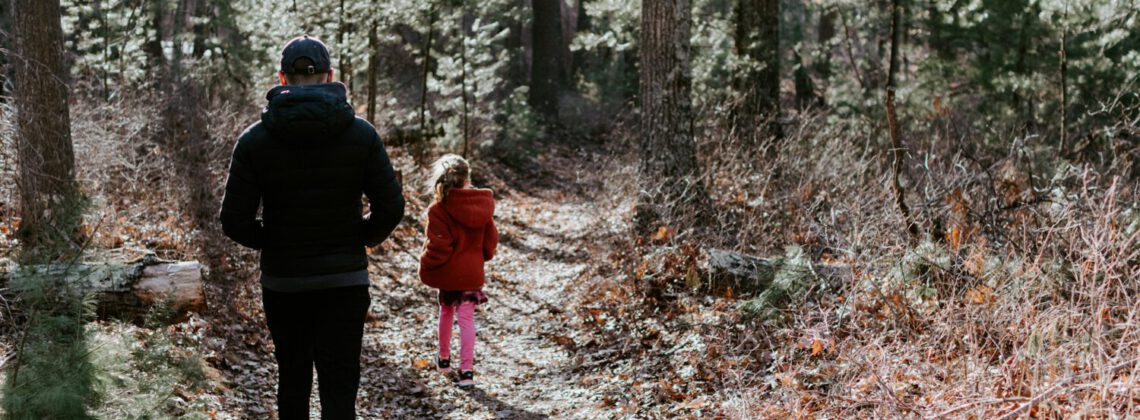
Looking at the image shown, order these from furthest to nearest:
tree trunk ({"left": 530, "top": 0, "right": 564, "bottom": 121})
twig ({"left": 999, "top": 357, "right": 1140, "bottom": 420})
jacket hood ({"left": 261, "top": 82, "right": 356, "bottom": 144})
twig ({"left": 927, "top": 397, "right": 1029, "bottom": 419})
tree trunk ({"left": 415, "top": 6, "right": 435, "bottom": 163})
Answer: tree trunk ({"left": 530, "top": 0, "right": 564, "bottom": 121}) < tree trunk ({"left": 415, "top": 6, "right": 435, "bottom": 163}) < jacket hood ({"left": 261, "top": 82, "right": 356, "bottom": 144}) < twig ({"left": 927, "top": 397, "right": 1029, "bottom": 419}) < twig ({"left": 999, "top": 357, "right": 1140, "bottom": 420})

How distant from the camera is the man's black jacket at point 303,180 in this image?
3957mm

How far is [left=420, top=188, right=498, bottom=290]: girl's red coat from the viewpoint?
6465 millimetres

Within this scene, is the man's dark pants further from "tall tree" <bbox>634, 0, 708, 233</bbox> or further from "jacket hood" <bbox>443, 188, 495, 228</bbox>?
"tall tree" <bbox>634, 0, 708, 233</bbox>

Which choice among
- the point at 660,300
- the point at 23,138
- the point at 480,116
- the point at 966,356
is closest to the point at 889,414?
the point at 966,356

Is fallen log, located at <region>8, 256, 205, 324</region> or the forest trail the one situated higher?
fallen log, located at <region>8, 256, 205, 324</region>

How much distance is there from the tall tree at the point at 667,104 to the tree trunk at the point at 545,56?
485 inches

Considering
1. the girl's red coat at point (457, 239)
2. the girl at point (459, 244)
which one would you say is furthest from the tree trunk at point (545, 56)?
the girl's red coat at point (457, 239)

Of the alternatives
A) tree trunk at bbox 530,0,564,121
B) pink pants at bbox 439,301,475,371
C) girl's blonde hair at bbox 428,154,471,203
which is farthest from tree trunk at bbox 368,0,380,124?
tree trunk at bbox 530,0,564,121

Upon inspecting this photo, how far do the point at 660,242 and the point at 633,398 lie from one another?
2979 millimetres

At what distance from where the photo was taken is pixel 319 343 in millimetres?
4152

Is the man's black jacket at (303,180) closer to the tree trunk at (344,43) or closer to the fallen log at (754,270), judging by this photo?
the fallen log at (754,270)

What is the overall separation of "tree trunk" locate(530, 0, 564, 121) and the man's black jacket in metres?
17.8

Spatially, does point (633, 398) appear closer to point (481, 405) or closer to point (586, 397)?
point (586, 397)

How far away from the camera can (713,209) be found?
9.09 meters
